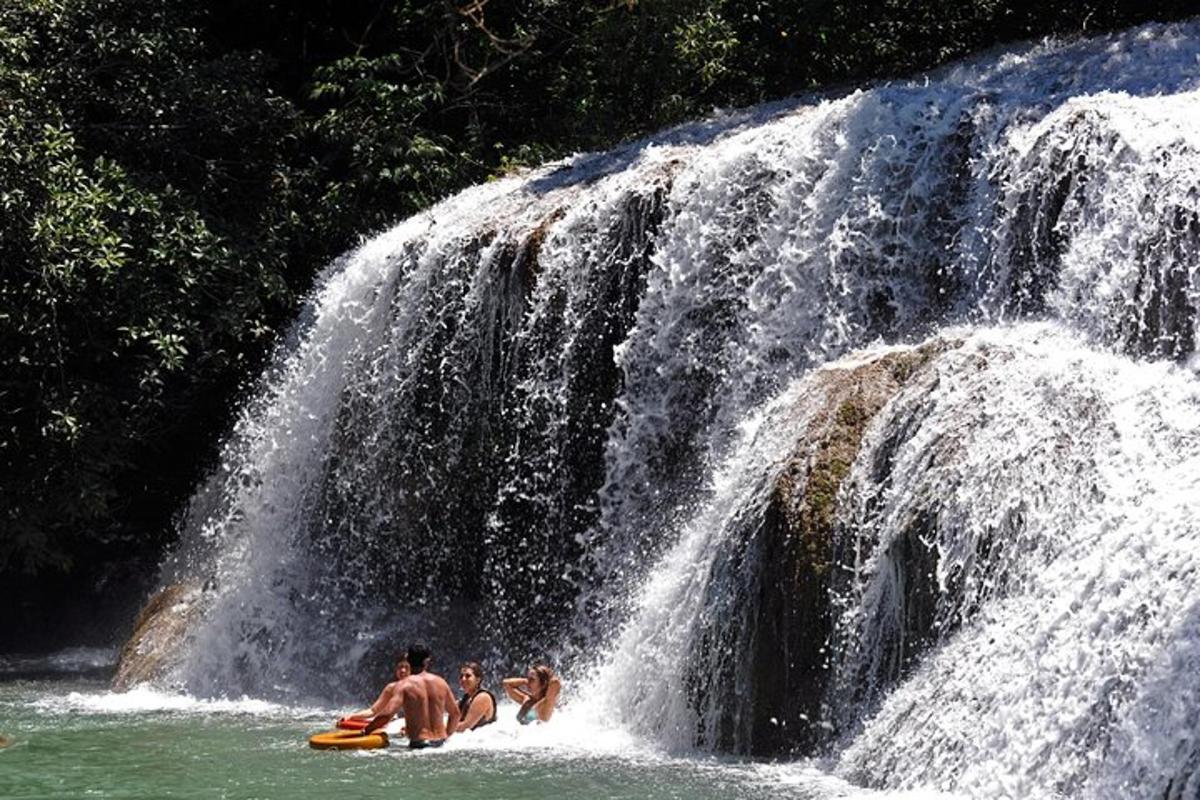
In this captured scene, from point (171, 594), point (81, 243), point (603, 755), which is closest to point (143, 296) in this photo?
point (81, 243)

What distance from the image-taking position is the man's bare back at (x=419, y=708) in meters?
11.4

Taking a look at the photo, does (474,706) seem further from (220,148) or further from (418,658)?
(220,148)

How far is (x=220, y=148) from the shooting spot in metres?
19.7

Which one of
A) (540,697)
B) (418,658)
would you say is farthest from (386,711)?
(540,697)

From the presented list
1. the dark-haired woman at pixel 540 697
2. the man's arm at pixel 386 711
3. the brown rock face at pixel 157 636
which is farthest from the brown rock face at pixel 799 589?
the brown rock face at pixel 157 636

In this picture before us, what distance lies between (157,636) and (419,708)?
5104mm

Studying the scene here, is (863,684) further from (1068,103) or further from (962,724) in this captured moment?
(1068,103)

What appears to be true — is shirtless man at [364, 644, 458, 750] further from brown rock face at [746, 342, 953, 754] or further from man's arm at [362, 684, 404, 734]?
brown rock face at [746, 342, 953, 754]

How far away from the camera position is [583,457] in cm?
1429

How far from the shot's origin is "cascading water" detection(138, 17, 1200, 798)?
30.1 feet

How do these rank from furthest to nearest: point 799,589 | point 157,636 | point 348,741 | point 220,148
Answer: point 220,148 → point 157,636 → point 348,741 → point 799,589

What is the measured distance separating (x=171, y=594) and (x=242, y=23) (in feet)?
29.0

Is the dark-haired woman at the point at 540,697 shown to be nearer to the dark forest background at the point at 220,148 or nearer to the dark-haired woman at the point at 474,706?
the dark-haired woman at the point at 474,706

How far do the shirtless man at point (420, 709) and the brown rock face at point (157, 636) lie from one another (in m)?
4.47
